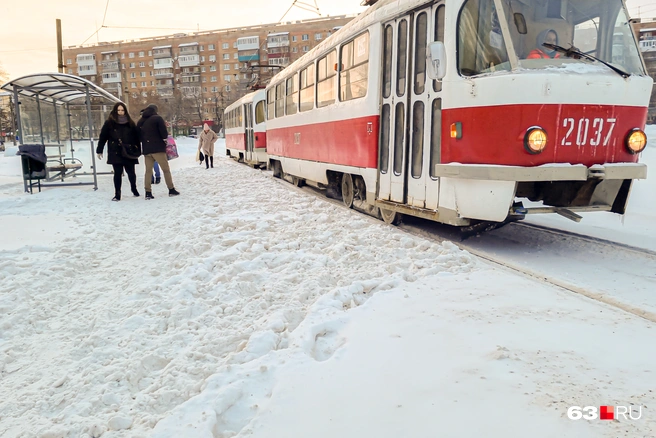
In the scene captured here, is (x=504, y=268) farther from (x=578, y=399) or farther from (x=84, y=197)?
(x=84, y=197)

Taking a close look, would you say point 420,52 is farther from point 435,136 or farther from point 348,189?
point 348,189

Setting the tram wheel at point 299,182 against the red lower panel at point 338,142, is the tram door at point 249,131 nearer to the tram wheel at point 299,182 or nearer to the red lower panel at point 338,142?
the tram wheel at point 299,182

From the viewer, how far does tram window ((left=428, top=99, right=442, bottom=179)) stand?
525cm

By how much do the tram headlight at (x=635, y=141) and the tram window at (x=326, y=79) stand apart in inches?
179

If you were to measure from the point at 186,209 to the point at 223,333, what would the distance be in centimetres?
529

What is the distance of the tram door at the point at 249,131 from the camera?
59.8ft

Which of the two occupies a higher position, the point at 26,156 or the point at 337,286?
the point at 26,156

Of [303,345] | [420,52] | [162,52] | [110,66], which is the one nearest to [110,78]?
[110,66]

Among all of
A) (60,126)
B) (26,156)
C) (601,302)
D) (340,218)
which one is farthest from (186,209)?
(60,126)

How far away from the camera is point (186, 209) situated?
7957 mm

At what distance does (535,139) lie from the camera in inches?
173

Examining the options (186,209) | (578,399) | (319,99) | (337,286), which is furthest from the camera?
(319,99)

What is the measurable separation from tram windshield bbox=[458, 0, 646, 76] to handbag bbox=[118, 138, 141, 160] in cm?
694

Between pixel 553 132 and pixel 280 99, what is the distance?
891cm
